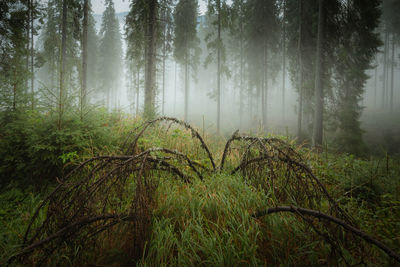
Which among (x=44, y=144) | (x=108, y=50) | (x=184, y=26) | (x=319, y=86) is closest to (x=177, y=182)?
(x=44, y=144)

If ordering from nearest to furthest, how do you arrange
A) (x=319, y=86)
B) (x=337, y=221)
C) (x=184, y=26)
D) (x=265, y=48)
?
1. (x=337, y=221)
2. (x=319, y=86)
3. (x=265, y=48)
4. (x=184, y=26)

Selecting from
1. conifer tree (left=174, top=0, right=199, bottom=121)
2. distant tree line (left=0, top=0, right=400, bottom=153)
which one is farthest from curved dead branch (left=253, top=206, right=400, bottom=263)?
conifer tree (left=174, top=0, right=199, bottom=121)

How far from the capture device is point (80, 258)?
1517 millimetres

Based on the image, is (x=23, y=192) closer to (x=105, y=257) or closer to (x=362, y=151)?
(x=105, y=257)

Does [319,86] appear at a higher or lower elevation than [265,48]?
lower

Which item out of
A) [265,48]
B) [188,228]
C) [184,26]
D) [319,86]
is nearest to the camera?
[188,228]

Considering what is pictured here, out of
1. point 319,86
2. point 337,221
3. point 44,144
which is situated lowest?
→ point 337,221

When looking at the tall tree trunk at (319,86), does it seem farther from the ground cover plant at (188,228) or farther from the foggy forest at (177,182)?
the ground cover plant at (188,228)

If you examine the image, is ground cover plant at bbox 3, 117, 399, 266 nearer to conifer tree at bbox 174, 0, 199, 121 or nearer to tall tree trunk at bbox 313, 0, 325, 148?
tall tree trunk at bbox 313, 0, 325, 148

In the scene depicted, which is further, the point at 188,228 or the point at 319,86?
the point at 319,86

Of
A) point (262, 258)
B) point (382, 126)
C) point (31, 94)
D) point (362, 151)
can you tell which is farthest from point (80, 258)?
point (382, 126)

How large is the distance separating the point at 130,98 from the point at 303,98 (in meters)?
26.7

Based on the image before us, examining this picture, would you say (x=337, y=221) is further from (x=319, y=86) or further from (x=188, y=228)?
(x=319, y=86)

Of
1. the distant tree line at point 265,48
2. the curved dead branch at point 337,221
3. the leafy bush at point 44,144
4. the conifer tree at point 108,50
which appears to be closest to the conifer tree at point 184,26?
the distant tree line at point 265,48
